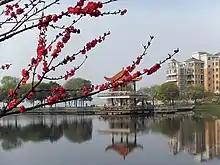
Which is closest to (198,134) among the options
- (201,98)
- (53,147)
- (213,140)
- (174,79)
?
Answer: (213,140)

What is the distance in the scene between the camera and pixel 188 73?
56.1 m

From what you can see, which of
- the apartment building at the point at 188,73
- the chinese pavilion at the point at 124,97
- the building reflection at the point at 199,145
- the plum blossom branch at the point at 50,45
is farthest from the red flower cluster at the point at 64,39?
the apartment building at the point at 188,73

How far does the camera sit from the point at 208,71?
56.0m

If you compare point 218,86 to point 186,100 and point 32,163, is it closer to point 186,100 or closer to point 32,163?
point 186,100

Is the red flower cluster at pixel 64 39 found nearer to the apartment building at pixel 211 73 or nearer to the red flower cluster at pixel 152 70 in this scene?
the red flower cluster at pixel 152 70

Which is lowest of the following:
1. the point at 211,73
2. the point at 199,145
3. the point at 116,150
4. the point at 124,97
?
the point at 116,150

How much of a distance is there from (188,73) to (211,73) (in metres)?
3.81

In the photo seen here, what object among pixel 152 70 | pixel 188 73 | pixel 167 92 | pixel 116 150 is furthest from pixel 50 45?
pixel 188 73

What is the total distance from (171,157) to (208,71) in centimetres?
4698

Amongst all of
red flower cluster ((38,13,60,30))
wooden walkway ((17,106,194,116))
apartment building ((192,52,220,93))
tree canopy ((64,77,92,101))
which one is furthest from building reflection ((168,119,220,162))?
apartment building ((192,52,220,93))

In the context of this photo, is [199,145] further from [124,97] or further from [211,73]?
[211,73]

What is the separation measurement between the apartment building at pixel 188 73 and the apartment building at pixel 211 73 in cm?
94

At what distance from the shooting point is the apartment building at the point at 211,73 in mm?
54847

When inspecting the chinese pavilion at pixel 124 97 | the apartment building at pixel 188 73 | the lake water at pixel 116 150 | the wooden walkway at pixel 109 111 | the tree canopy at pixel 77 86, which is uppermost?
the apartment building at pixel 188 73
